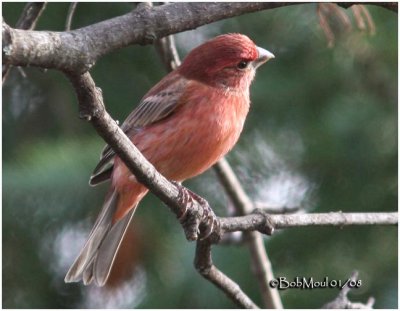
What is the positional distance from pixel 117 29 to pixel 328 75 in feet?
9.84

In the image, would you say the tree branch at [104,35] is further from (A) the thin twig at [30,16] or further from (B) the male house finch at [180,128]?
(B) the male house finch at [180,128]

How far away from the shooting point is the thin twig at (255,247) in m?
4.60

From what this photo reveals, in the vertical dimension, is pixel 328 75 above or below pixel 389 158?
above

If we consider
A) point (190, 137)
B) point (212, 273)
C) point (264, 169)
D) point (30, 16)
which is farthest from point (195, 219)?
point (264, 169)

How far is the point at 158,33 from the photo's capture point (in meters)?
2.88

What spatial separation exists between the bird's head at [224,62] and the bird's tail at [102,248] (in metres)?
0.80

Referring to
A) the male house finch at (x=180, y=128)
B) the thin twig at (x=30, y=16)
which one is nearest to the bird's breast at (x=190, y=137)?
the male house finch at (x=180, y=128)

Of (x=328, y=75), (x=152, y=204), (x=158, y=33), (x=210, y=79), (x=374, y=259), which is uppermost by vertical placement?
(x=158, y=33)

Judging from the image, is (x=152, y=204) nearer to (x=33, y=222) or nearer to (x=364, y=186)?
(x=33, y=222)

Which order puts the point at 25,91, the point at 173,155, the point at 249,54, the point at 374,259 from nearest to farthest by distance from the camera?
the point at 173,155
the point at 249,54
the point at 374,259
the point at 25,91

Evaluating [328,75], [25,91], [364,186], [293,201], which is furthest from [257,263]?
[25,91]

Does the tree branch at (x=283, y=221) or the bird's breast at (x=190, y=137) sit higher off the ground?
the bird's breast at (x=190, y=137)

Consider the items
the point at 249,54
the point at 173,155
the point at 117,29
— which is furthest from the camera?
the point at 249,54

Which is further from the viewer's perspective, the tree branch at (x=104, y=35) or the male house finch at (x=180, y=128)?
the male house finch at (x=180, y=128)
